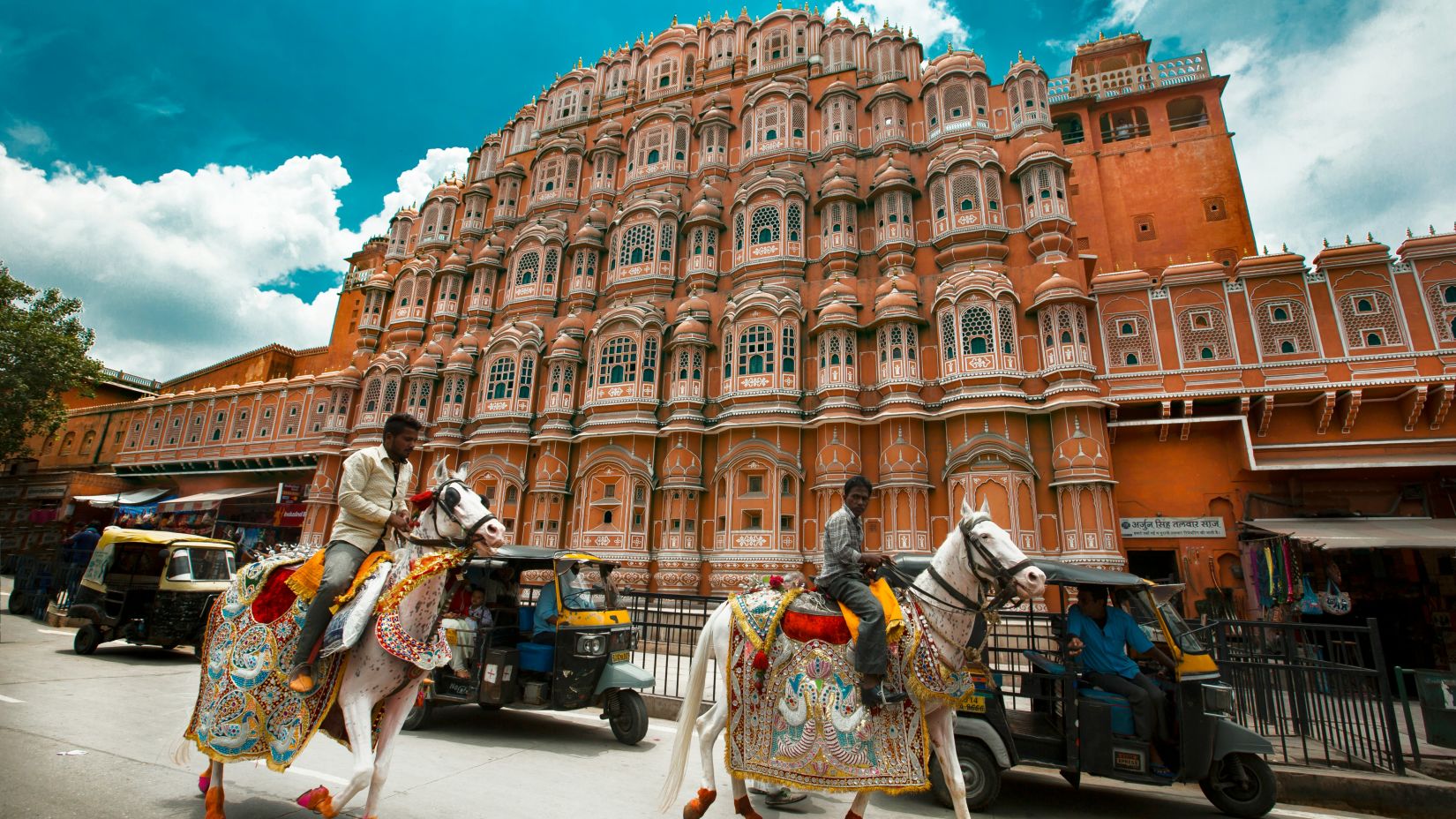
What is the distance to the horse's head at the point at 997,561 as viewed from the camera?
14.3ft

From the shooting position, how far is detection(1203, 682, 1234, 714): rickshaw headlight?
215 inches

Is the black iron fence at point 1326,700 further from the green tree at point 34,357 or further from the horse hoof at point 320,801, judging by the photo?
the green tree at point 34,357

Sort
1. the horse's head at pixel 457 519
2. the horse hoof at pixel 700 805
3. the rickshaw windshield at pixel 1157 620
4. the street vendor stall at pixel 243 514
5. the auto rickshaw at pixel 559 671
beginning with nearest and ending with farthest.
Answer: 1. the horse's head at pixel 457 519
2. the horse hoof at pixel 700 805
3. the rickshaw windshield at pixel 1157 620
4. the auto rickshaw at pixel 559 671
5. the street vendor stall at pixel 243 514

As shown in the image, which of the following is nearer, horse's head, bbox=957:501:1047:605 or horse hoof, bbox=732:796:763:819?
horse's head, bbox=957:501:1047:605

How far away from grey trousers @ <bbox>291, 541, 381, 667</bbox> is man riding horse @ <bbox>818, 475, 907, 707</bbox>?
332 cm

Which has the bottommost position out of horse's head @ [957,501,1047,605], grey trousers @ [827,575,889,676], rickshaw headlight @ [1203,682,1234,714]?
rickshaw headlight @ [1203,682,1234,714]

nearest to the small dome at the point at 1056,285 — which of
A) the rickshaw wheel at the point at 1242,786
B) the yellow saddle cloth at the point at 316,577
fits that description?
the rickshaw wheel at the point at 1242,786

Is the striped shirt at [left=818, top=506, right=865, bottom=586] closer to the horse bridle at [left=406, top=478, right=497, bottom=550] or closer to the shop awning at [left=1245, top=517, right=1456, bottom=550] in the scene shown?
the horse bridle at [left=406, top=478, right=497, bottom=550]

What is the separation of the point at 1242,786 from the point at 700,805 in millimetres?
4723

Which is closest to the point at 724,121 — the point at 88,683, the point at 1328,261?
the point at 1328,261

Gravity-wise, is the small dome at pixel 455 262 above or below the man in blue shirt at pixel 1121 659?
above

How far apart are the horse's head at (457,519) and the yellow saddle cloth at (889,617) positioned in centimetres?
247

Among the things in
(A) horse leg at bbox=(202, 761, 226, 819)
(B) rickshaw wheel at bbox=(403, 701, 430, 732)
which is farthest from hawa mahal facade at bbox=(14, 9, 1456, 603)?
(A) horse leg at bbox=(202, 761, 226, 819)

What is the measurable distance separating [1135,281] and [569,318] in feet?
56.8
